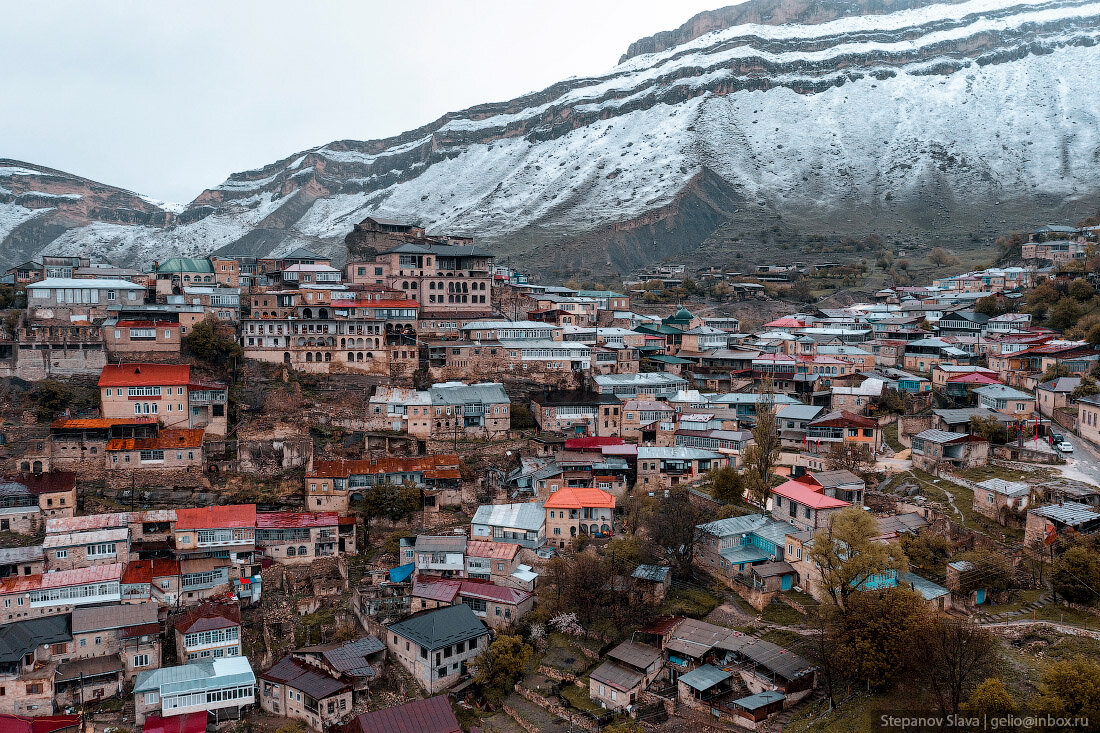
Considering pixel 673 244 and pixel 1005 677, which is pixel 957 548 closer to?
pixel 1005 677

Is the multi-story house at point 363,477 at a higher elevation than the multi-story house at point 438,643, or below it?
higher

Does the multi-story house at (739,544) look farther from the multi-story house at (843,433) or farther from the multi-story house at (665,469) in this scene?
the multi-story house at (843,433)

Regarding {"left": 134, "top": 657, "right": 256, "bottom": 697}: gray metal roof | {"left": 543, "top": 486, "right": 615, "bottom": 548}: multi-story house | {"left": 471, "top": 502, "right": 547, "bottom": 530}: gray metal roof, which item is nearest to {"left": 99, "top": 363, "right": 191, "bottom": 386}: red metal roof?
{"left": 134, "top": 657, "right": 256, "bottom": 697}: gray metal roof

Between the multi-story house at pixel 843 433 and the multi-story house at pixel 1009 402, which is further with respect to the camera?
the multi-story house at pixel 1009 402

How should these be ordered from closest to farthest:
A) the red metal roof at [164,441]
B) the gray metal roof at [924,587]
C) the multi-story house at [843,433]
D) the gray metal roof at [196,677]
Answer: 1. the gray metal roof at [924,587]
2. the gray metal roof at [196,677]
3. the red metal roof at [164,441]
4. the multi-story house at [843,433]

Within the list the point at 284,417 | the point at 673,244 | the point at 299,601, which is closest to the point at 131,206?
the point at 673,244

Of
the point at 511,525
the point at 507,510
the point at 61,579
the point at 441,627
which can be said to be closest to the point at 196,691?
the point at 61,579

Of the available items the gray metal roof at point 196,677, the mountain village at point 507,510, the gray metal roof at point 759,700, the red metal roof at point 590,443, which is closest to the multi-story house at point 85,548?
the mountain village at point 507,510
